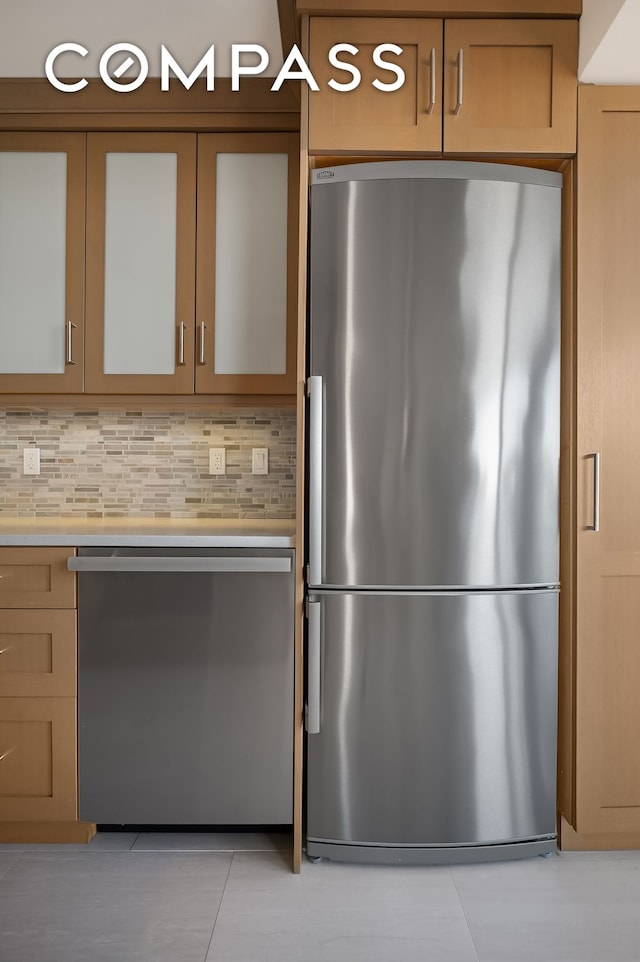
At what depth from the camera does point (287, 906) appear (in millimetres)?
1825

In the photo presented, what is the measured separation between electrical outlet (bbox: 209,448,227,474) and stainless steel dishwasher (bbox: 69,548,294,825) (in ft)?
2.33

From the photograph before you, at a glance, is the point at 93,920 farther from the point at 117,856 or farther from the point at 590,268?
the point at 590,268

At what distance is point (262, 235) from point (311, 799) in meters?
1.77

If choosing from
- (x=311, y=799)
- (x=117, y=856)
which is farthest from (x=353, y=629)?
(x=117, y=856)

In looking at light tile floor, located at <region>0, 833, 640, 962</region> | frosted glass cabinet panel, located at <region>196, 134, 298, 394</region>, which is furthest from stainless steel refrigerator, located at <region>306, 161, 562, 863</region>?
frosted glass cabinet panel, located at <region>196, 134, 298, 394</region>

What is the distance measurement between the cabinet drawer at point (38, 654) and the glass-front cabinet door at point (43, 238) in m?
0.83

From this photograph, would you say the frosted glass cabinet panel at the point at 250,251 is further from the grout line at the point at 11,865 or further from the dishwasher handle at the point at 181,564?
the grout line at the point at 11,865

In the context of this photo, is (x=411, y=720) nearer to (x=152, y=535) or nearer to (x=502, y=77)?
(x=152, y=535)

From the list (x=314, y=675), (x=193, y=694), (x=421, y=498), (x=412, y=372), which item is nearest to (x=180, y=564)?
(x=193, y=694)

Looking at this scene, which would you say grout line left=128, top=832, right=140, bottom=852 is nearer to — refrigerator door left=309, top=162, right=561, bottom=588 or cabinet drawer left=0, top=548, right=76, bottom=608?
cabinet drawer left=0, top=548, right=76, bottom=608

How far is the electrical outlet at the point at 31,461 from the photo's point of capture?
2748mm

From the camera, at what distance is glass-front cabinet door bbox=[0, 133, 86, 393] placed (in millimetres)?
2428

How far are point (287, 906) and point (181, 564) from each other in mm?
923

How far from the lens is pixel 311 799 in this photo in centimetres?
203
